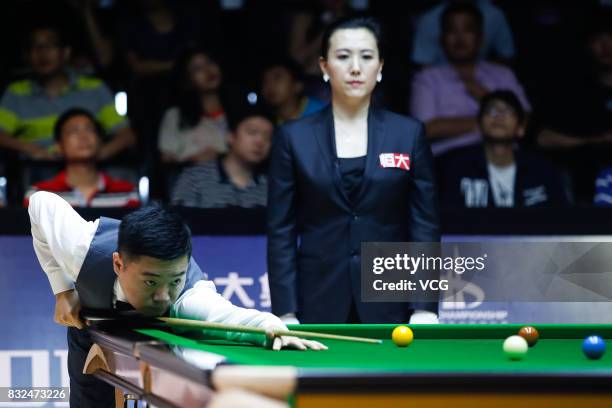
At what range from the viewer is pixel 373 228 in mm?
3986

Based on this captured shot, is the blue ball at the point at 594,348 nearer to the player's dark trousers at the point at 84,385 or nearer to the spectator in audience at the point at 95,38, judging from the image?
the player's dark trousers at the point at 84,385

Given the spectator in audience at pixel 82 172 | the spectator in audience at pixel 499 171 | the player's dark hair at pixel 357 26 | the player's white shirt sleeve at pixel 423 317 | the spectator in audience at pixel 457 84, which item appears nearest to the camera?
the player's white shirt sleeve at pixel 423 317

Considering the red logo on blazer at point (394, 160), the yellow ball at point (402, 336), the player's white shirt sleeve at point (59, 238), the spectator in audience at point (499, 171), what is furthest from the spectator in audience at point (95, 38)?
the yellow ball at point (402, 336)

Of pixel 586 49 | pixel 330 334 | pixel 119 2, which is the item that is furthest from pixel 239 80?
pixel 330 334

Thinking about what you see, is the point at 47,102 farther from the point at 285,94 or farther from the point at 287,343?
the point at 287,343

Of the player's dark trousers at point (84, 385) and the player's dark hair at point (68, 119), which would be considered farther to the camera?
the player's dark hair at point (68, 119)

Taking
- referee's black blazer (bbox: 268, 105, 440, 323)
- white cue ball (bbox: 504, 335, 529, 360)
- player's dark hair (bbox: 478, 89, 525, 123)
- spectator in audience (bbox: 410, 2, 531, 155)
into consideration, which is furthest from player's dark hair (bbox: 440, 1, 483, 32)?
white cue ball (bbox: 504, 335, 529, 360)

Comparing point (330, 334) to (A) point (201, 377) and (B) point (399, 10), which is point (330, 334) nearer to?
(A) point (201, 377)

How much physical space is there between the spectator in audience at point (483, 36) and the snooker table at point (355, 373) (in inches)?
129

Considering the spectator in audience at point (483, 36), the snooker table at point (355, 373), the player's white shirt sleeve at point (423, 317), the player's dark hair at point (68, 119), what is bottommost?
the player's white shirt sleeve at point (423, 317)

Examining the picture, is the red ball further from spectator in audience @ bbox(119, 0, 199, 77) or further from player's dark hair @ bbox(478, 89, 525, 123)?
spectator in audience @ bbox(119, 0, 199, 77)

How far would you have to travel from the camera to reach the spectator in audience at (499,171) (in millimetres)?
5660

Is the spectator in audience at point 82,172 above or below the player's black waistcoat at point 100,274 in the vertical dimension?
above

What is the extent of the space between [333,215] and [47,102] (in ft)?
7.96
